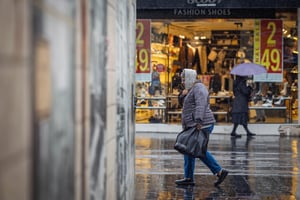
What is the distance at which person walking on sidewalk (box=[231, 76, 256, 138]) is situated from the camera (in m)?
18.2

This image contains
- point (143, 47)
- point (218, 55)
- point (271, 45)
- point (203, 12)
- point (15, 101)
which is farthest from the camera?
point (218, 55)

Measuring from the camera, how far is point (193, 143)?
9.32 m

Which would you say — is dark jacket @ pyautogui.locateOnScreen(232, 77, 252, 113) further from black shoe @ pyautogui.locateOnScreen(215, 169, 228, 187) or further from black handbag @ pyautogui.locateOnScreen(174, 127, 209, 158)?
black handbag @ pyautogui.locateOnScreen(174, 127, 209, 158)

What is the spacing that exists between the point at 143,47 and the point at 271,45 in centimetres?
390

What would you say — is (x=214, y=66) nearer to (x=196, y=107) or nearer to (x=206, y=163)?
(x=206, y=163)

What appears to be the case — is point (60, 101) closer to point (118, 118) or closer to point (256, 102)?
point (118, 118)

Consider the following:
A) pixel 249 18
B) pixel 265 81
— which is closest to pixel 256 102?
pixel 265 81

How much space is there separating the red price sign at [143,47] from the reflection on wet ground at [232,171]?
2.95 m

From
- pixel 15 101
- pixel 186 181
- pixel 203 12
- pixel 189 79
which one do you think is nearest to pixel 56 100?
pixel 15 101

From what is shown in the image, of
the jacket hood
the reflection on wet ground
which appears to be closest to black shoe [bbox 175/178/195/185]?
the reflection on wet ground

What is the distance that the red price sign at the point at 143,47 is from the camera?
19.3m

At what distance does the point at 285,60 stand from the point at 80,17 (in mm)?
16289

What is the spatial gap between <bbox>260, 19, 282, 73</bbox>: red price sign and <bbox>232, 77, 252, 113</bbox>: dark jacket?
1.28 meters

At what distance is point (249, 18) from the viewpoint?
1905 cm
